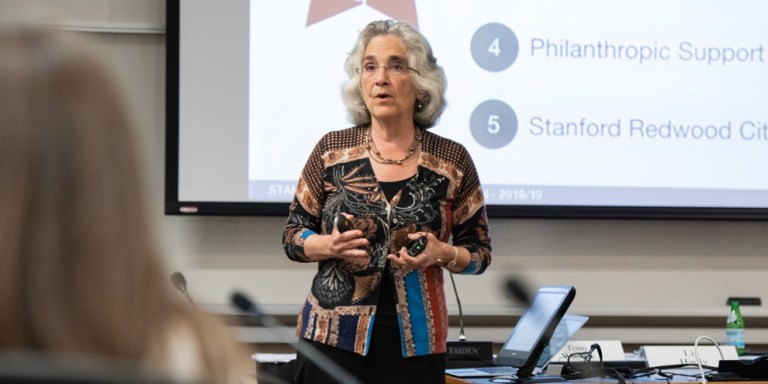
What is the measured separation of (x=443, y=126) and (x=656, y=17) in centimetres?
100

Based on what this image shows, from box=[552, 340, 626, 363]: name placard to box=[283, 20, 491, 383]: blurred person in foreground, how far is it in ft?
1.85

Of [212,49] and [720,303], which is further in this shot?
[720,303]

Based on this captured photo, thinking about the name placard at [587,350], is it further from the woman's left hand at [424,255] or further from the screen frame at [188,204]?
the screen frame at [188,204]

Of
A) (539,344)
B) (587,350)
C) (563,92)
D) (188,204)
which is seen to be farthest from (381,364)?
(563,92)

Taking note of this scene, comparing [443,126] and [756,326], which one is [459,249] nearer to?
[443,126]

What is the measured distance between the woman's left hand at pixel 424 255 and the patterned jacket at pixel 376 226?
0.06 metres

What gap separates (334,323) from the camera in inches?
102

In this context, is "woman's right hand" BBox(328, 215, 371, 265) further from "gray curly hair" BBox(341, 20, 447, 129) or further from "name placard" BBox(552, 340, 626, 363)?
"name placard" BBox(552, 340, 626, 363)

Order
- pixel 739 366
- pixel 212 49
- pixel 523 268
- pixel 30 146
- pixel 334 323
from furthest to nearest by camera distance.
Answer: pixel 523 268
pixel 212 49
pixel 739 366
pixel 334 323
pixel 30 146

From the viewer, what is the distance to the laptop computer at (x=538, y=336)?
110 inches

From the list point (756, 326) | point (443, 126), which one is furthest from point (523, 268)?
point (756, 326)

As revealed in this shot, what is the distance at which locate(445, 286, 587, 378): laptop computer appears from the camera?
9.13 ft

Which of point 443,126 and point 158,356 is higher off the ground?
point 443,126

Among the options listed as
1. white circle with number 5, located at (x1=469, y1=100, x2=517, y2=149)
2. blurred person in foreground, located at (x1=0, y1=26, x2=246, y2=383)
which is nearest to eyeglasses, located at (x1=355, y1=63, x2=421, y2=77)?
white circle with number 5, located at (x1=469, y1=100, x2=517, y2=149)
